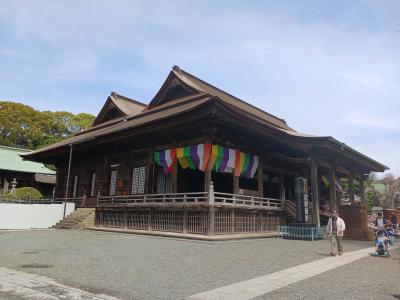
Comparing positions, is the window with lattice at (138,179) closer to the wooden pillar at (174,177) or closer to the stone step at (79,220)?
the wooden pillar at (174,177)

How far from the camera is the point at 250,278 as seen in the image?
23.0 ft

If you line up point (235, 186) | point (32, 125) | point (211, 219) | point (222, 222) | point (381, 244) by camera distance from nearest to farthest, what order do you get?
point (381, 244), point (211, 219), point (222, 222), point (235, 186), point (32, 125)

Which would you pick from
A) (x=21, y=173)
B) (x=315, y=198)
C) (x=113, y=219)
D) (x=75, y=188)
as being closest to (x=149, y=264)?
(x=113, y=219)

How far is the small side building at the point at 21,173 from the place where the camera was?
3403 cm

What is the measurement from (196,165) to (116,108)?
12703 millimetres

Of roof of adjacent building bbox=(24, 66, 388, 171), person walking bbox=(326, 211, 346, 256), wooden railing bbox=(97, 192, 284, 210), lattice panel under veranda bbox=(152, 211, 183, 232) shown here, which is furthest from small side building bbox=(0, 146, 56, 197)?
person walking bbox=(326, 211, 346, 256)

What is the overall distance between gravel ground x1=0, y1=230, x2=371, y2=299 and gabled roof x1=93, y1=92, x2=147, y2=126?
593 inches

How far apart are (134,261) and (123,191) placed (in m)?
12.3

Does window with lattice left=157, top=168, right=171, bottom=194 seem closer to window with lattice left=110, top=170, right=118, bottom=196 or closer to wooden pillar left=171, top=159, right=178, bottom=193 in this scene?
wooden pillar left=171, top=159, right=178, bottom=193

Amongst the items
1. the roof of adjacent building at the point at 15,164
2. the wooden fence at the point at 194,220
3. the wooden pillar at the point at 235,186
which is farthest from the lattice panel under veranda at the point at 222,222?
the roof of adjacent building at the point at 15,164

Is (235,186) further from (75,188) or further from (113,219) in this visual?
(75,188)

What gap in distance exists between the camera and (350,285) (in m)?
6.62

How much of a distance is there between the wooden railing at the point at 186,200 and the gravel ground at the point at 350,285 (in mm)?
6969

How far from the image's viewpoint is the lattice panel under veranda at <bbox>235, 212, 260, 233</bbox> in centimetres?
1579
